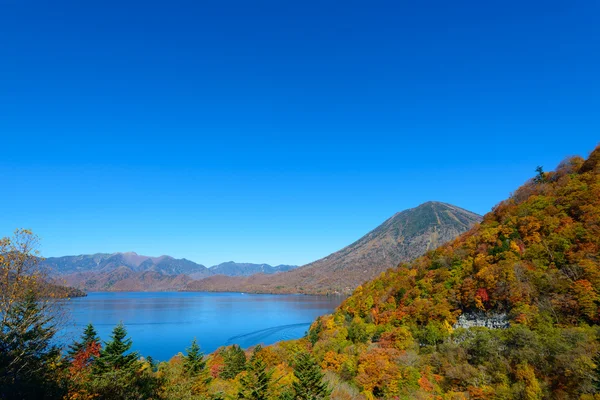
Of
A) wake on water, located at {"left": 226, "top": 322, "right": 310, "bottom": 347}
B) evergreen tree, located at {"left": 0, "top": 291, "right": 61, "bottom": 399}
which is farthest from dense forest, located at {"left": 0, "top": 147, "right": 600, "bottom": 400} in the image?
wake on water, located at {"left": 226, "top": 322, "right": 310, "bottom": 347}

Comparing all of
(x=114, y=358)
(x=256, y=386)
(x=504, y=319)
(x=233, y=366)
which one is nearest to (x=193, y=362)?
(x=114, y=358)

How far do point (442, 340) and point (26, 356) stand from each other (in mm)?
36273

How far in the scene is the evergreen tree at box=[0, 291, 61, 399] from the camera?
10188 mm

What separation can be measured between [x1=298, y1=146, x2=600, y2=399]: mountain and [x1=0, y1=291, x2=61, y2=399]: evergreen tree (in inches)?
895

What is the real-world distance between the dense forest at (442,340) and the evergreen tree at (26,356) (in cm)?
5

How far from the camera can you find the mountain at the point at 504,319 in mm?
23484

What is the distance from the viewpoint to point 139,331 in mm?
85125

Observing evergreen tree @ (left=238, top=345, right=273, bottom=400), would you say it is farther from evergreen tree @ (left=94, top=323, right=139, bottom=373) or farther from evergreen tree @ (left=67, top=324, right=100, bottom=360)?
evergreen tree @ (left=67, top=324, right=100, bottom=360)

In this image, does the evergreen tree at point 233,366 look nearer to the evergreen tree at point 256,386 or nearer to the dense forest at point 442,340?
the dense forest at point 442,340

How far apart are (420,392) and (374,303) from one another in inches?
1101

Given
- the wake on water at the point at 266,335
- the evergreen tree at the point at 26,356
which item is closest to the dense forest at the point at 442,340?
the evergreen tree at the point at 26,356

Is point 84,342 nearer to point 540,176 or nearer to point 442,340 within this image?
point 442,340

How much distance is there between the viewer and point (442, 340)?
34.7m

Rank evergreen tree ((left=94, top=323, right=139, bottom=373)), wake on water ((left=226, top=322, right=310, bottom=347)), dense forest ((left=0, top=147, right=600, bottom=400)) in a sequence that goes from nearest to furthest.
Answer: dense forest ((left=0, top=147, right=600, bottom=400)), evergreen tree ((left=94, top=323, right=139, bottom=373)), wake on water ((left=226, top=322, right=310, bottom=347))
